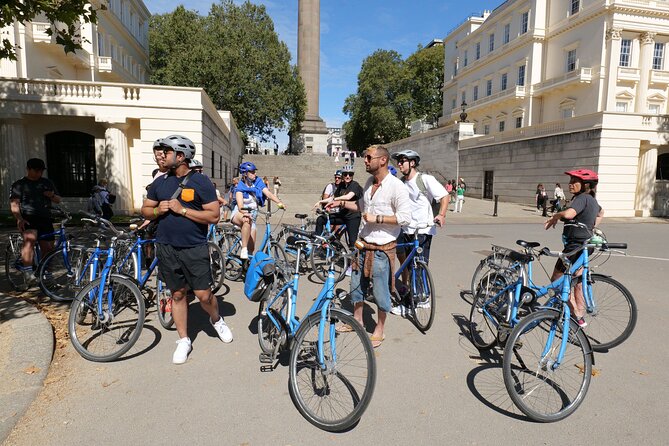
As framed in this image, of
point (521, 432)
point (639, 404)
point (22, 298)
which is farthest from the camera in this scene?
point (22, 298)

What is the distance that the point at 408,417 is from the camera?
10.2 ft

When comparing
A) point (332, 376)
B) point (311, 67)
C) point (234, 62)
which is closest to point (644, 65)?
point (311, 67)

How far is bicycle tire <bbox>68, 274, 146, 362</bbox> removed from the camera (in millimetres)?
3908

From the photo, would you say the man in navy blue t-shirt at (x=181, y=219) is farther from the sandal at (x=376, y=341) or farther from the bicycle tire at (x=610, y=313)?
the bicycle tire at (x=610, y=313)

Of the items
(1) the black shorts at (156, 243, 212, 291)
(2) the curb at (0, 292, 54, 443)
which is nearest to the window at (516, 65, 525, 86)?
(1) the black shorts at (156, 243, 212, 291)

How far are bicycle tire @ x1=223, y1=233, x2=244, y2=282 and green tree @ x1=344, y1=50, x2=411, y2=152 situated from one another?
49.1 m

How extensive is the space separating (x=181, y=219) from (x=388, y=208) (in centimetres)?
192

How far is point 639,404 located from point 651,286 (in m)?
4.72

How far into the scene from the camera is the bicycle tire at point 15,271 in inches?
240

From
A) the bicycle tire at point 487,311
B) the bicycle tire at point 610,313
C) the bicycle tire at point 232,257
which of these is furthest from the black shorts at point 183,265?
the bicycle tire at point 610,313

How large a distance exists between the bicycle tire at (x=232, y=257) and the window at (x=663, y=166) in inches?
1066

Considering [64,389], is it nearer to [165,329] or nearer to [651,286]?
[165,329]

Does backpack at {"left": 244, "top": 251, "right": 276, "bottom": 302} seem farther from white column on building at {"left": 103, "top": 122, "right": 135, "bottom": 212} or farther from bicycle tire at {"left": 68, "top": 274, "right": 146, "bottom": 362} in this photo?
white column on building at {"left": 103, "top": 122, "right": 135, "bottom": 212}

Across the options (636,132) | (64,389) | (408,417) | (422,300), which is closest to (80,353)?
(64,389)
